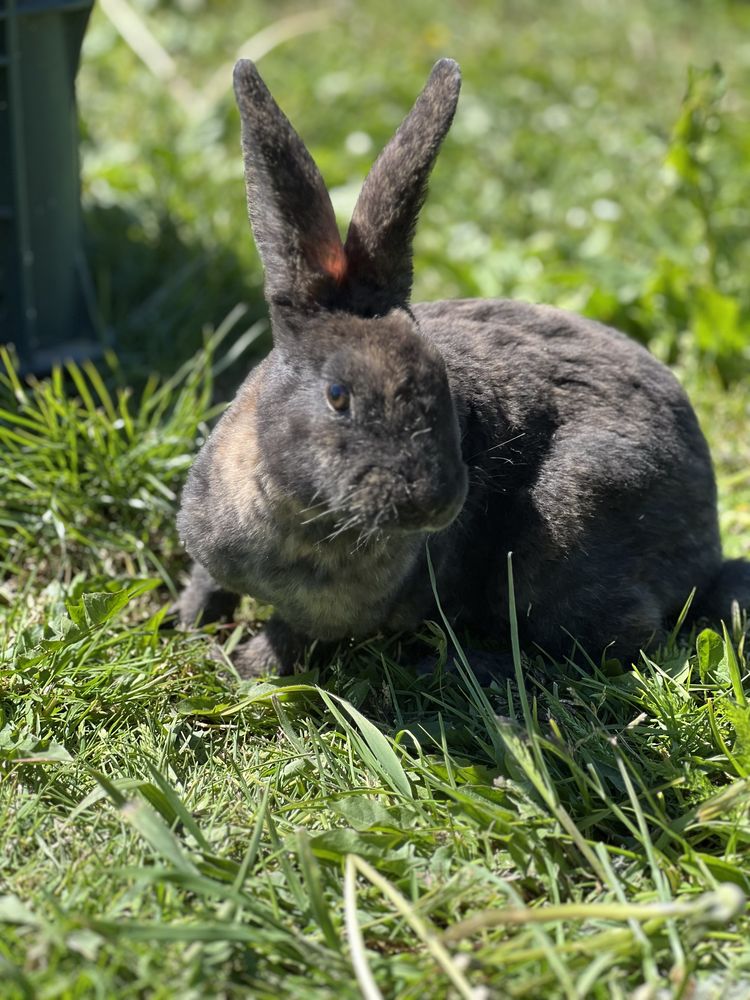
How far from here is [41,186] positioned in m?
4.25

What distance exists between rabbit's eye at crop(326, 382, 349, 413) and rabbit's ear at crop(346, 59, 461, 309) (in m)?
0.32

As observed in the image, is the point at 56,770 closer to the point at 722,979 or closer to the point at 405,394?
the point at 405,394

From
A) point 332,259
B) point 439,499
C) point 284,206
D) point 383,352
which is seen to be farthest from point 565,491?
point 284,206

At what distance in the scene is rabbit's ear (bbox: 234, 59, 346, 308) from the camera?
9.03ft

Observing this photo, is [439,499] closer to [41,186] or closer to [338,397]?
[338,397]

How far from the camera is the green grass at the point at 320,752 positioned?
2.23 m

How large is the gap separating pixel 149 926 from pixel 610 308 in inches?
141

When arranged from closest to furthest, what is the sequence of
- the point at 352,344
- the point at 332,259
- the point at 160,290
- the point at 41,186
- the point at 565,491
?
1. the point at 352,344
2. the point at 332,259
3. the point at 565,491
4. the point at 41,186
5. the point at 160,290

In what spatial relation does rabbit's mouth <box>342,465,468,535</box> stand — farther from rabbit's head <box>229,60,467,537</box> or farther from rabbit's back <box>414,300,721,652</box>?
rabbit's back <box>414,300,721,652</box>

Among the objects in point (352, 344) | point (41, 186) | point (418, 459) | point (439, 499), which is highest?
point (41, 186)

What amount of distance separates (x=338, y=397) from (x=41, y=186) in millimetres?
2161

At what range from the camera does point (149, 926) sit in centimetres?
213

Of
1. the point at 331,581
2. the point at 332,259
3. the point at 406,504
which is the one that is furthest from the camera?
the point at 331,581

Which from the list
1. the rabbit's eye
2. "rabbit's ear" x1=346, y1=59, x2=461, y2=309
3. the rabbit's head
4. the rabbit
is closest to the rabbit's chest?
the rabbit
